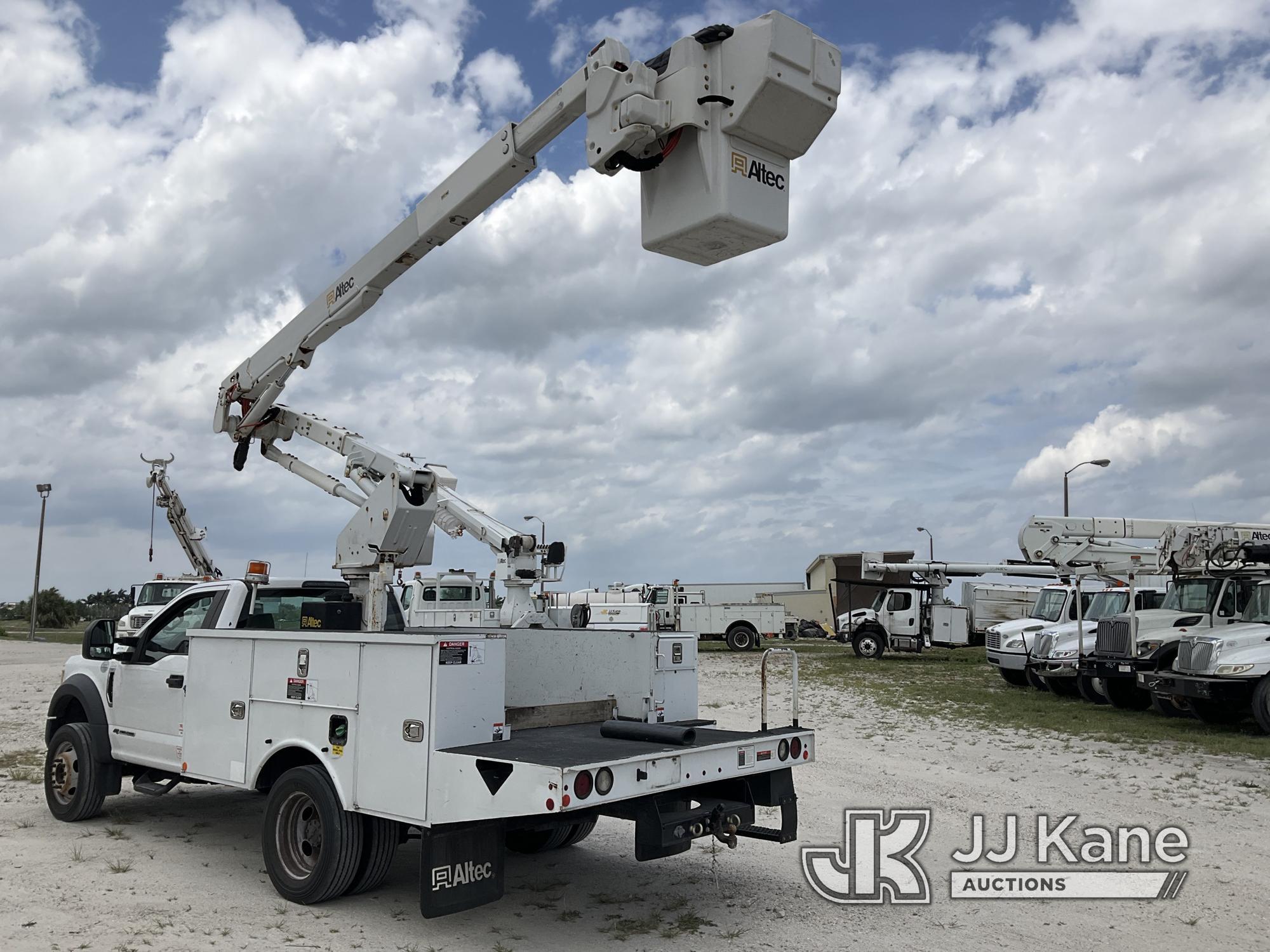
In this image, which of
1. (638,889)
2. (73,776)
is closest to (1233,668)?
(638,889)

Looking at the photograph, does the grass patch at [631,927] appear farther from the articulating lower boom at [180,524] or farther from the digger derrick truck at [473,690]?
the articulating lower boom at [180,524]

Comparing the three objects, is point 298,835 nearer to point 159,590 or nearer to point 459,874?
point 459,874

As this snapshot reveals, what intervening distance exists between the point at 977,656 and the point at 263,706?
31671 mm

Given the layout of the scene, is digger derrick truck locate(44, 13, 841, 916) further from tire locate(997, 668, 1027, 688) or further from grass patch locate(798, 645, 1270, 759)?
tire locate(997, 668, 1027, 688)

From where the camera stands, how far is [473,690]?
224 inches

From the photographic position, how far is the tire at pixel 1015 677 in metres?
22.5

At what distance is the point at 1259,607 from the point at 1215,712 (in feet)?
5.71

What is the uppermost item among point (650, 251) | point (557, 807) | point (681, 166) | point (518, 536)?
point (681, 166)

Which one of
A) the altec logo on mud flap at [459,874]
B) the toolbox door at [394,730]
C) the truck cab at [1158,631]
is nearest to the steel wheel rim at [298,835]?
the toolbox door at [394,730]

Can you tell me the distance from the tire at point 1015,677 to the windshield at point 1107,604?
2304 mm

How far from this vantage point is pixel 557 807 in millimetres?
4891

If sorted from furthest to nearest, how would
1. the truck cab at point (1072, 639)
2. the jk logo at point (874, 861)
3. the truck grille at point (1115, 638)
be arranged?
1. the truck cab at point (1072, 639)
2. the truck grille at point (1115, 638)
3. the jk logo at point (874, 861)

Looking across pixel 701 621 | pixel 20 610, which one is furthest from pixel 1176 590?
pixel 20 610

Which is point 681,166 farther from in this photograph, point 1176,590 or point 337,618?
point 1176,590
